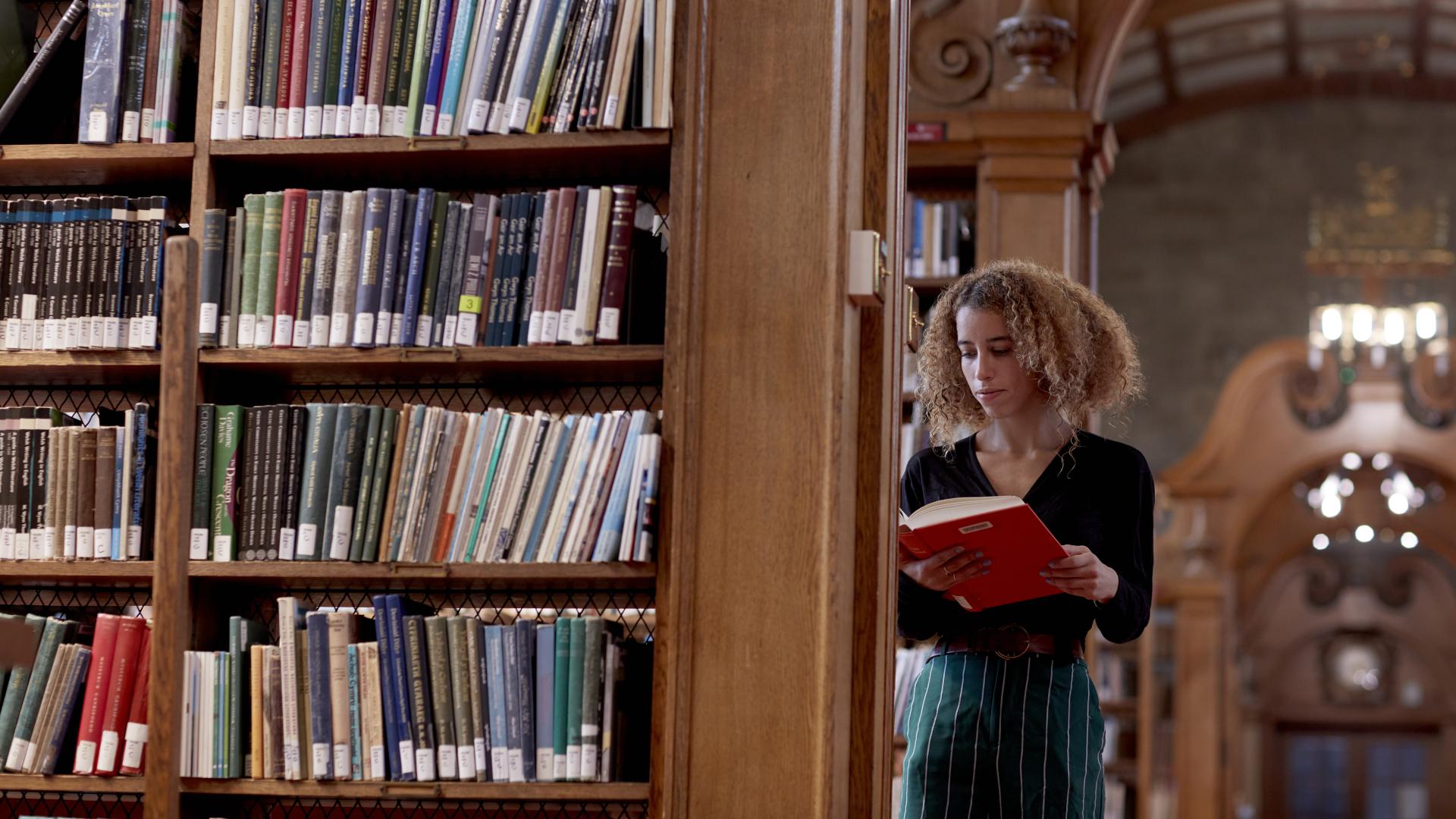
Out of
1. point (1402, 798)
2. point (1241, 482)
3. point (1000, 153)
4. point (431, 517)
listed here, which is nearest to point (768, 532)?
point (431, 517)

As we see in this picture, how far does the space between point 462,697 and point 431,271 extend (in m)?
0.70

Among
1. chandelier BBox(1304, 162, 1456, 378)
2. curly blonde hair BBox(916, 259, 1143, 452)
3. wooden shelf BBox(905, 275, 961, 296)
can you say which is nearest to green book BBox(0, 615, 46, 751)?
curly blonde hair BBox(916, 259, 1143, 452)

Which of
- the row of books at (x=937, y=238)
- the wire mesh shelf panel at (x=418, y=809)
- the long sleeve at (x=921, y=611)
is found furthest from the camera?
the row of books at (x=937, y=238)

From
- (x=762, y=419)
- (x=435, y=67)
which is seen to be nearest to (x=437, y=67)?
(x=435, y=67)

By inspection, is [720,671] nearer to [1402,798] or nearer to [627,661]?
[627,661]

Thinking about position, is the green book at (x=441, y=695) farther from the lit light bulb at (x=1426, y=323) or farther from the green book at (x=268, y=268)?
the lit light bulb at (x=1426, y=323)

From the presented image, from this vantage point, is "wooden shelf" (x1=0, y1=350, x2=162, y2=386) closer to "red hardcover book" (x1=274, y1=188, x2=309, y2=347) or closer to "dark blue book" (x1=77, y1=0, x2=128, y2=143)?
"red hardcover book" (x1=274, y1=188, x2=309, y2=347)

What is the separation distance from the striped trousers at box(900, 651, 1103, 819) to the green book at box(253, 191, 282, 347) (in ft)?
4.10

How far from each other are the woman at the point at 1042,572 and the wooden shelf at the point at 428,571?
44 cm

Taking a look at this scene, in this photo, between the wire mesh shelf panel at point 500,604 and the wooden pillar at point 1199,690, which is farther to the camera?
the wooden pillar at point 1199,690

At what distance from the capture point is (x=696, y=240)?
8.79ft

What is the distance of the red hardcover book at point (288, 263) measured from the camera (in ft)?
9.52

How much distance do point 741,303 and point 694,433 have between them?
212 mm

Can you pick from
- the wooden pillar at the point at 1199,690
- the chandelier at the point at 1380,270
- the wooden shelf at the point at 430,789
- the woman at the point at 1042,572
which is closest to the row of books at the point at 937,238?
the woman at the point at 1042,572
